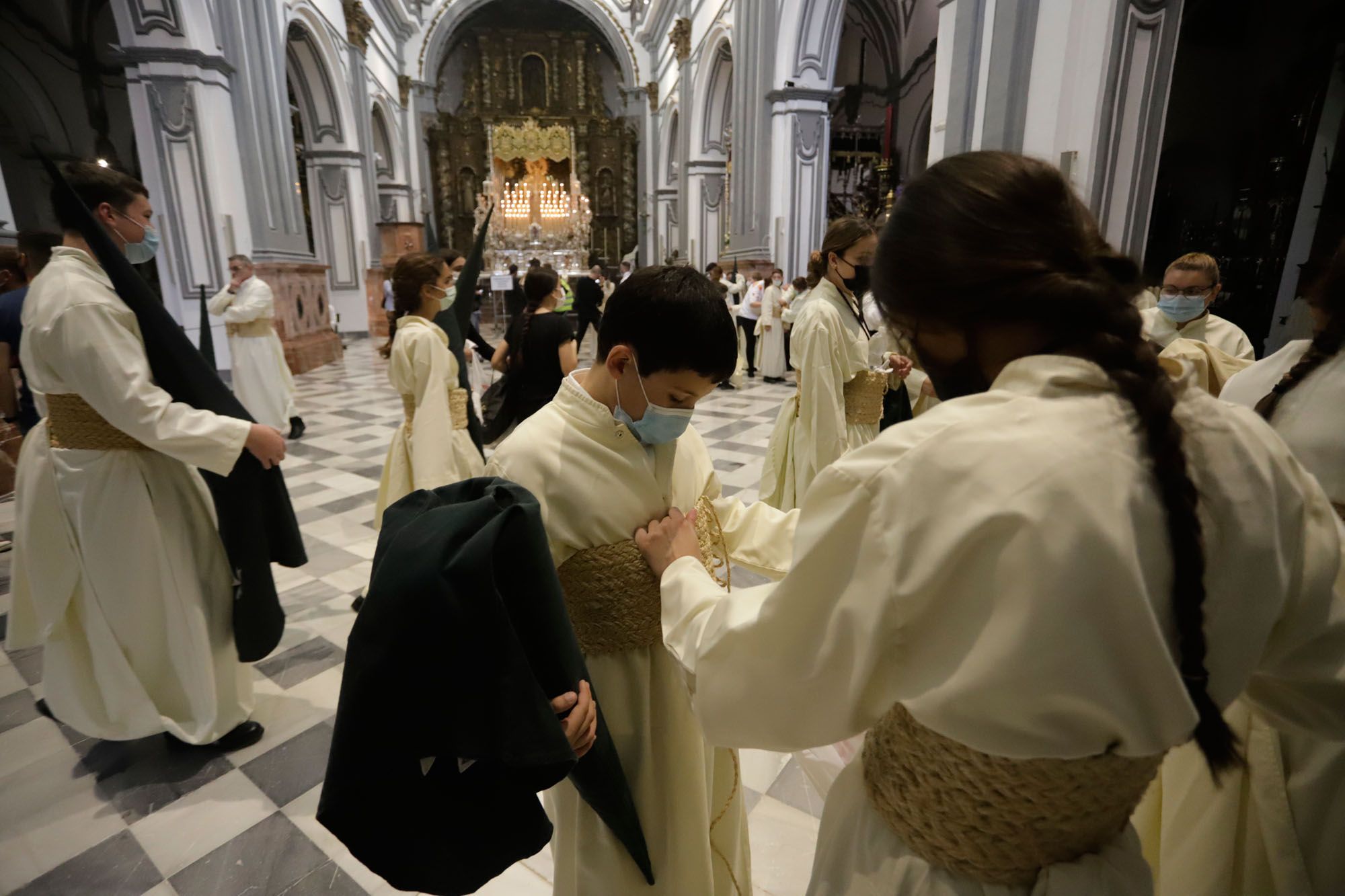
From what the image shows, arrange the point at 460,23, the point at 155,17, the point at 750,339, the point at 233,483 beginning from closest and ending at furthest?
the point at 233,483 < the point at 155,17 < the point at 750,339 < the point at 460,23

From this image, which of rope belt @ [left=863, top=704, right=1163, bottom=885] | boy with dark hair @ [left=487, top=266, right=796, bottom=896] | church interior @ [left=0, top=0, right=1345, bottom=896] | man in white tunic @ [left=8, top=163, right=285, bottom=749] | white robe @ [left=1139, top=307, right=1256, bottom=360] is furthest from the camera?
white robe @ [left=1139, top=307, right=1256, bottom=360]

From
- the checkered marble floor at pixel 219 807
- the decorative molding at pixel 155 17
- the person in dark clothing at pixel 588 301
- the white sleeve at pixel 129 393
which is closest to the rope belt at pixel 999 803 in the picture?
the checkered marble floor at pixel 219 807

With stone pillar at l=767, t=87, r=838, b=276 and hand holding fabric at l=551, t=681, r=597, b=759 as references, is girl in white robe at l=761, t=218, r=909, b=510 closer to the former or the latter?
hand holding fabric at l=551, t=681, r=597, b=759

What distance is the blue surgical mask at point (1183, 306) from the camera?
322cm

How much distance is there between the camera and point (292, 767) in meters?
2.30

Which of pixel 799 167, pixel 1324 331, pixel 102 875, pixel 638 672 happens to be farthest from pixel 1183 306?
pixel 799 167

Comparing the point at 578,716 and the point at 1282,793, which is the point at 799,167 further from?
the point at 578,716

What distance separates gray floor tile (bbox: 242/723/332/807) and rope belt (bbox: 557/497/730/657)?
1.37 metres

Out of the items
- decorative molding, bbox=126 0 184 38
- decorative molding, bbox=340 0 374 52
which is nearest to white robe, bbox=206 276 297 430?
decorative molding, bbox=126 0 184 38

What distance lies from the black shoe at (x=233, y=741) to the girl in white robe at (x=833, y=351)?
2467 millimetres

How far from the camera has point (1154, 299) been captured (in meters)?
3.83

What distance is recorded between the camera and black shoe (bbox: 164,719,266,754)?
7.82 feet

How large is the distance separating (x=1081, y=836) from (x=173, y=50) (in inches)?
416

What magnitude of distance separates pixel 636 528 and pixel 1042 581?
31.8 inches
